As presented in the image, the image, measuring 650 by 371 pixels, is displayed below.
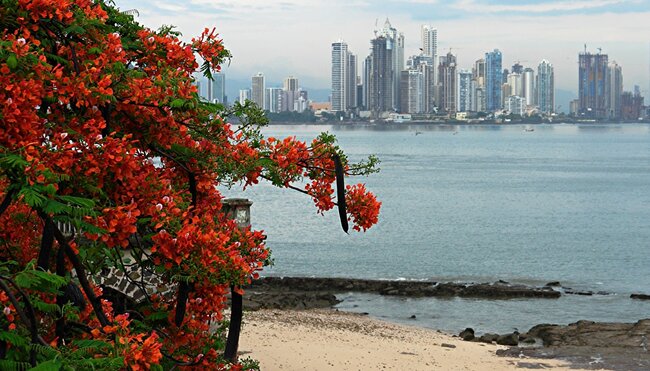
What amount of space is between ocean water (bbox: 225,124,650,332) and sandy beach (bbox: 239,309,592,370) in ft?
13.8

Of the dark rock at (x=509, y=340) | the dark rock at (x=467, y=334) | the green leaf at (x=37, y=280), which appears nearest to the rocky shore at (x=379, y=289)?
the dark rock at (x=467, y=334)

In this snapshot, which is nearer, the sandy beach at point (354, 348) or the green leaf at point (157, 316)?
the green leaf at point (157, 316)

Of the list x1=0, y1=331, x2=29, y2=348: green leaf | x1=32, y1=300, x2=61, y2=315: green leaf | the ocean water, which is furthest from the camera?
the ocean water

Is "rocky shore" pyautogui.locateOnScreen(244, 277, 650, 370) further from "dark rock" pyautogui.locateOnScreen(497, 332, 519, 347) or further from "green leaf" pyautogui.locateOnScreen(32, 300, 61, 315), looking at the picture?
"green leaf" pyautogui.locateOnScreen(32, 300, 61, 315)

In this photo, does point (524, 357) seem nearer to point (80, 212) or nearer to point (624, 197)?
point (80, 212)

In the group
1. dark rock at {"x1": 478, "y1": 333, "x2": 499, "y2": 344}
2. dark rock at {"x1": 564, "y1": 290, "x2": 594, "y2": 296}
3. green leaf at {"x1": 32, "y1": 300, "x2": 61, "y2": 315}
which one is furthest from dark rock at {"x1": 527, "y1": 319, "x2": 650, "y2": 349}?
green leaf at {"x1": 32, "y1": 300, "x2": 61, "y2": 315}

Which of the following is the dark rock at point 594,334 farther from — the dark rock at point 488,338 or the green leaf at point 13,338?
the green leaf at point 13,338

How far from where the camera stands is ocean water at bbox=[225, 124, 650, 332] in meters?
35.2

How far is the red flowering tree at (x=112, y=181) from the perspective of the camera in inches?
220

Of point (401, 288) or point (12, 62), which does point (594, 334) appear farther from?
point (12, 62)

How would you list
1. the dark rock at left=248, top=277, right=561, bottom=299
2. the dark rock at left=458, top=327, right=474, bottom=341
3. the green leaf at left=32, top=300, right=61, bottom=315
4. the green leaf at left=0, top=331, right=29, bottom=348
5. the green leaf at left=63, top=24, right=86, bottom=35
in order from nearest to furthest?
the green leaf at left=0, top=331, right=29, bottom=348, the green leaf at left=32, top=300, right=61, bottom=315, the green leaf at left=63, top=24, right=86, bottom=35, the dark rock at left=458, top=327, right=474, bottom=341, the dark rock at left=248, top=277, right=561, bottom=299

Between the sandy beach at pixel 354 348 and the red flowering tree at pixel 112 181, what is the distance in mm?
13030

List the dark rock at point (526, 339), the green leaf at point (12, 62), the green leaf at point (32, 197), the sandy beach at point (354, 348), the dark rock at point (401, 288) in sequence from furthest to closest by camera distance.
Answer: the dark rock at point (401, 288) → the dark rock at point (526, 339) → the sandy beach at point (354, 348) → the green leaf at point (12, 62) → the green leaf at point (32, 197)

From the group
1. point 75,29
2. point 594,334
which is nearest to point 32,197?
point 75,29
